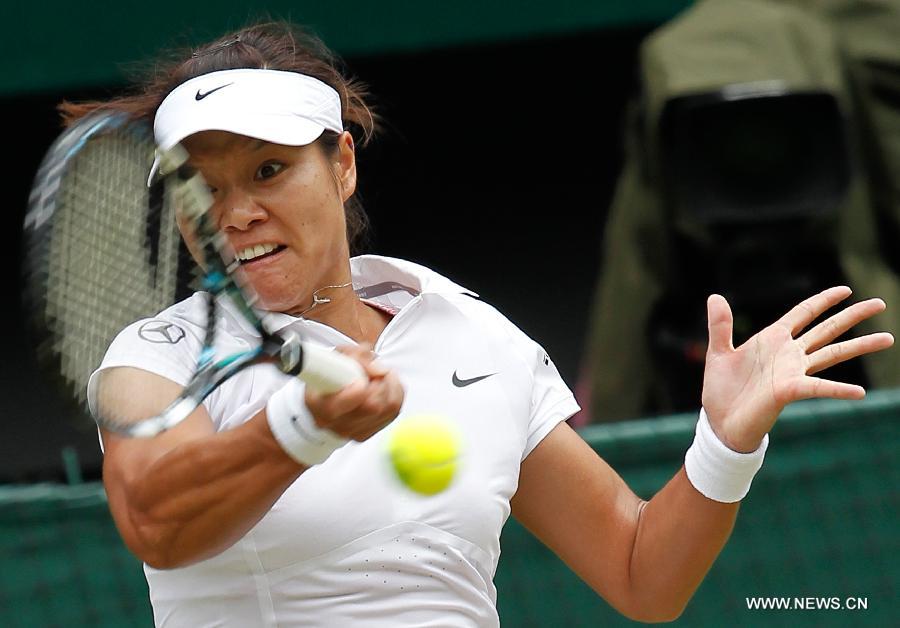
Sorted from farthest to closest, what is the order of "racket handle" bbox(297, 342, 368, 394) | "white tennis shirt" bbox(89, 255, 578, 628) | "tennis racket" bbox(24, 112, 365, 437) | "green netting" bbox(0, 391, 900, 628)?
"green netting" bbox(0, 391, 900, 628)
"white tennis shirt" bbox(89, 255, 578, 628)
"tennis racket" bbox(24, 112, 365, 437)
"racket handle" bbox(297, 342, 368, 394)

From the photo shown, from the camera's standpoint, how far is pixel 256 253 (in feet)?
6.87

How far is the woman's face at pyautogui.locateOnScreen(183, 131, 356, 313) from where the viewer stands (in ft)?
6.80

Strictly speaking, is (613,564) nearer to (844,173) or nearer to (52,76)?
(844,173)

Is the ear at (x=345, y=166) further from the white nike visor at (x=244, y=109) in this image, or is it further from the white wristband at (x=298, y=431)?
the white wristband at (x=298, y=431)

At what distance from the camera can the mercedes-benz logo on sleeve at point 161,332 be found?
2.02 m

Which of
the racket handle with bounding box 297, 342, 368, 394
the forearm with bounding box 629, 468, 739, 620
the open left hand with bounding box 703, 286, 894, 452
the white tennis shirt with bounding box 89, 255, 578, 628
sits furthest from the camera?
the forearm with bounding box 629, 468, 739, 620

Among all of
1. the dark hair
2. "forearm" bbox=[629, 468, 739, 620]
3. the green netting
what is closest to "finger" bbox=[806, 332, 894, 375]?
"forearm" bbox=[629, 468, 739, 620]

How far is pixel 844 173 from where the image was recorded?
4289mm

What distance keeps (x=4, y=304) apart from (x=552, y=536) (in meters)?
4.39

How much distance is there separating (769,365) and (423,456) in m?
0.47

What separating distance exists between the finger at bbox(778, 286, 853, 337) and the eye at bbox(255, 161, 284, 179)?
2.23ft

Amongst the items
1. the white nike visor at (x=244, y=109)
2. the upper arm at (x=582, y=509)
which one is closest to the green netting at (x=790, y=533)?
the upper arm at (x=582, y=509)

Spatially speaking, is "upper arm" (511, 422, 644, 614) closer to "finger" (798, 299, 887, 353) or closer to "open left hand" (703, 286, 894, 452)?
"open left hand" (703, 286, 894, 452)

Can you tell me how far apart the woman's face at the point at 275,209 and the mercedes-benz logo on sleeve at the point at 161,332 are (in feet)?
0.37
